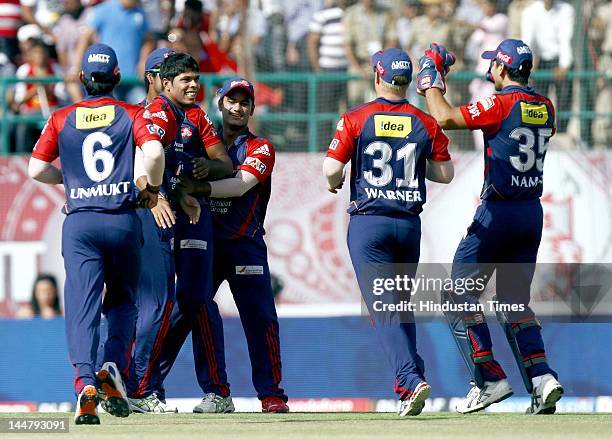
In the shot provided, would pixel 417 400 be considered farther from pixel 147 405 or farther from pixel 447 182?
pixel 147 405

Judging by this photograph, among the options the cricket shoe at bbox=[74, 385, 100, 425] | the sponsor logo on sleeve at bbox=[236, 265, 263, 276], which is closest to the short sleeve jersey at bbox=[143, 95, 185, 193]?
the sponsor logo on sleeve at bbox=[236, 265, 263, 276]

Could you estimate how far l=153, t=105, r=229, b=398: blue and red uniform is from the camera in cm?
1077

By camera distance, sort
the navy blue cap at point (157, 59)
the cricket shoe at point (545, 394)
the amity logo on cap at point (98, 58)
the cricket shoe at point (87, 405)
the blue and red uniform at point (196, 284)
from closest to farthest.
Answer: the cricket shoe at point (87, 405)
the amity logo on cap at point (98, 58)
the cricket shoe at point (545, 394)
the blue and red uniform at point (196, 284)
the navy blue cap at point (157, 59)

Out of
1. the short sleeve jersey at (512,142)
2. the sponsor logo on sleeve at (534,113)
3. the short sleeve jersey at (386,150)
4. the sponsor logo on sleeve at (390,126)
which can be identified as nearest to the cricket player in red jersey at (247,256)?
the short sleeve jersey at (386,150)

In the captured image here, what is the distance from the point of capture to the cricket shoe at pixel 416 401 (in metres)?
9.82

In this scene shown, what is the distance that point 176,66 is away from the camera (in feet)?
34.7

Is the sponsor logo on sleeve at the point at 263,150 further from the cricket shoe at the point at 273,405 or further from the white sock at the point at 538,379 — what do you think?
the white sock at the point at 538,379

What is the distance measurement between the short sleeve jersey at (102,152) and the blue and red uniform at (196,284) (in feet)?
4.24

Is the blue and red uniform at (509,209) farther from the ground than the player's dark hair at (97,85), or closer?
closer

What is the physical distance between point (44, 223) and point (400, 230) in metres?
7.22

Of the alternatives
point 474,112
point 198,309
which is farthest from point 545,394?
point 198,309

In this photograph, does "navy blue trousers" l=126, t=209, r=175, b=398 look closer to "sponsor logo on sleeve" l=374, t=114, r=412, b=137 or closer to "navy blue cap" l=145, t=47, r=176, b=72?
"navy blue cap" l=145, t=47, r=176, b=72

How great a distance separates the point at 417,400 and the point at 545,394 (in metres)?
1.13

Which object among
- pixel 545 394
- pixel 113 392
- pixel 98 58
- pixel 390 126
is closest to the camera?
pixel 113 392
